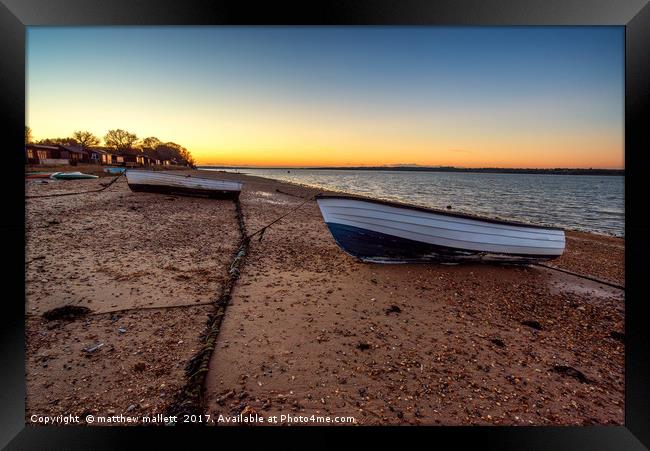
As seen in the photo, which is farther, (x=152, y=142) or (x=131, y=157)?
(x=152, y=142)

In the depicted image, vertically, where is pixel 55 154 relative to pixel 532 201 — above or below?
above

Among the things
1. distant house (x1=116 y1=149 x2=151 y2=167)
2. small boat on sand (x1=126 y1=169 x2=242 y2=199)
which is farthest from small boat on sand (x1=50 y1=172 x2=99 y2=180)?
distant house (x1=116 y1=149 x2=151 y2=167)

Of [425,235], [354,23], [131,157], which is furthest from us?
[131,157]

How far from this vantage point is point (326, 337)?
3.44 metres

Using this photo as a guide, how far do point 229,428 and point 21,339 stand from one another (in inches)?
73.3

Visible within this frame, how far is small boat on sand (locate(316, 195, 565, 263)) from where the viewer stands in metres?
5.69

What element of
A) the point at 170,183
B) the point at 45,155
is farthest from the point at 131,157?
the point at 170,183

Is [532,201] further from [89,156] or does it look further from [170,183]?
[89,156]

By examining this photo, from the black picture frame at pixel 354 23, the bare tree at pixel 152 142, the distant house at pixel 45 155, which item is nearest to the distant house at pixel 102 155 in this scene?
the distant house at pixel 45 155

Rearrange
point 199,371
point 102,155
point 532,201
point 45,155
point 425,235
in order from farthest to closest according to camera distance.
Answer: point 102,155 < point 45,155 < point 532,201 < point 425,235 < point 199,371

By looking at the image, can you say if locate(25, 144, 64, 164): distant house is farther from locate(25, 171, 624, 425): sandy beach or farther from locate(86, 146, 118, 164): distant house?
locate(25, 171, 624, 425): sandy beach

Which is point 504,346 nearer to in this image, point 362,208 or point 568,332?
point 568,332

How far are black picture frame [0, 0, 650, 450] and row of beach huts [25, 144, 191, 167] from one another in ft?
125

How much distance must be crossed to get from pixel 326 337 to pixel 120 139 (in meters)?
73.7
